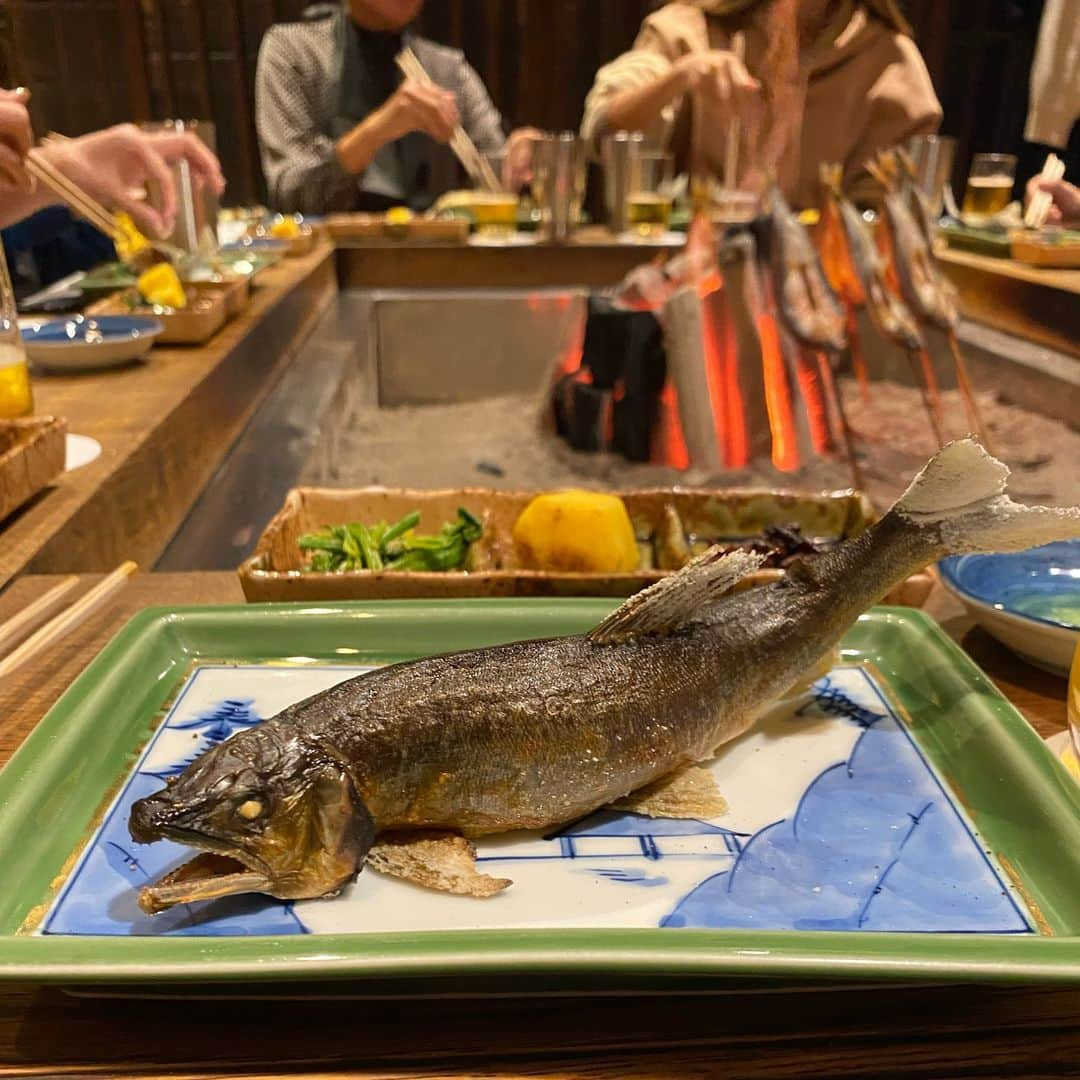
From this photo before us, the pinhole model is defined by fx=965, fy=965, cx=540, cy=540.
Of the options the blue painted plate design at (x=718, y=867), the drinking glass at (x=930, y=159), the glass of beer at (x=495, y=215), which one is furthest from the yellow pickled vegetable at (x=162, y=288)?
the drinking glass at (x=930, y=159)

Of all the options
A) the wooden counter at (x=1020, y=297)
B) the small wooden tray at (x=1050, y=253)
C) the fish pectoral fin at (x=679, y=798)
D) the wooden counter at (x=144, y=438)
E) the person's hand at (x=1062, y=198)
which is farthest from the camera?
the person's hand at (x=1062, y=198)

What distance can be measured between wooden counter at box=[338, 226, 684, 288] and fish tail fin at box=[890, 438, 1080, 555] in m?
3.03

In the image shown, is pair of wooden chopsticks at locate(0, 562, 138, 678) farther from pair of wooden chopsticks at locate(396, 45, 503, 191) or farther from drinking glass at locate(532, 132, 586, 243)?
pair of wooden chopsticks at locate(396, 45, 503, 191)

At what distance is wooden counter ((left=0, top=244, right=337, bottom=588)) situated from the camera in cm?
154

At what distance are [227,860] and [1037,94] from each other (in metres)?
3.80

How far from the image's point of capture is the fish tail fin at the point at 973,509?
1.06m

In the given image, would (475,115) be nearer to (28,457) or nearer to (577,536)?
(28,457)

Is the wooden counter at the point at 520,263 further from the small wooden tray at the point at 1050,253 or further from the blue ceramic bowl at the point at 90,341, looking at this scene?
the blue ceramic bowl at the point at 90,341

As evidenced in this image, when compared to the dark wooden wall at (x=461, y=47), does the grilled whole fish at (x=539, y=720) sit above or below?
below

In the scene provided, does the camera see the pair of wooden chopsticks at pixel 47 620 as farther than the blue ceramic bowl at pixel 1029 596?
No

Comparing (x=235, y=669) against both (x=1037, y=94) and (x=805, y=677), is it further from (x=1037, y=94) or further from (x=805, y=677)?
(x=1037, y=94)

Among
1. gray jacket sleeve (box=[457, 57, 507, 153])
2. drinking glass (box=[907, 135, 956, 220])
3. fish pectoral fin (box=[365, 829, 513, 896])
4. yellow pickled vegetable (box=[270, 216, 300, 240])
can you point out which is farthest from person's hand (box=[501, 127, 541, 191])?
fish pectoral fin (box=[365, 829, 513, 896])

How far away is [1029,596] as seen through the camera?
4.59ft

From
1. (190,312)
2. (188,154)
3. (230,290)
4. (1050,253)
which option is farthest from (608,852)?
(1050,253)
